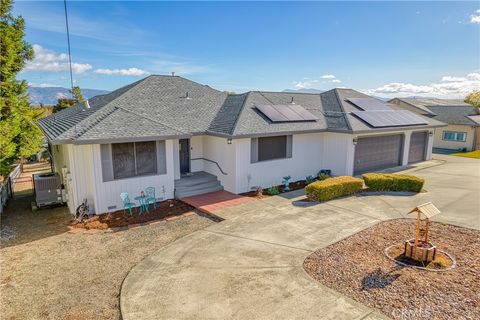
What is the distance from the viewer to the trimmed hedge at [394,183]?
1385 centimetres

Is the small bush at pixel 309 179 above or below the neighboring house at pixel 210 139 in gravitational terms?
below

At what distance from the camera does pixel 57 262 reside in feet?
25.6

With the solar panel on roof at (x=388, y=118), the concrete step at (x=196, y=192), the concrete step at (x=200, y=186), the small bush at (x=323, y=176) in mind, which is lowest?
the concrete step at (x=196, y=192)

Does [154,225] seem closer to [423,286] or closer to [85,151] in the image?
[85,151]

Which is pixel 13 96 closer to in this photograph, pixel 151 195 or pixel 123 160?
pixel 123 160

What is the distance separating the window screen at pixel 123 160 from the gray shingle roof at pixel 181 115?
59cm

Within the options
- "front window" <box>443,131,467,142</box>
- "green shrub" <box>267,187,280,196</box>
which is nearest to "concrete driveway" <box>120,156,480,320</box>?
"green shrub" <box>267,187,280,196</box>

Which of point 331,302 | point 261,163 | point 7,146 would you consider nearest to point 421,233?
point 331,302

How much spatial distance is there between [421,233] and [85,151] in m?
11.8

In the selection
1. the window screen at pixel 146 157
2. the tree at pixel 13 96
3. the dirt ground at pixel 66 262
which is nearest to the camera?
the dirt ground at pixel 66 262

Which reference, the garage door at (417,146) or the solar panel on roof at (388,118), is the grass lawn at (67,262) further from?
the garage door at (417,146)

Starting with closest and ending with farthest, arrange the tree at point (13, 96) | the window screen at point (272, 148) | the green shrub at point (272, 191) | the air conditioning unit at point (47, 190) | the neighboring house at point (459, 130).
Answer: the air conditioning unit at point (47, 190) < the tree at point (13, 96) < the green shrub at point (272, 191) < the window screen at point (272, 148) < the neighboring house at point (459, 130)

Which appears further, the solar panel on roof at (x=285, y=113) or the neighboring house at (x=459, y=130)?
the neighboring house at (x=459, y=130)

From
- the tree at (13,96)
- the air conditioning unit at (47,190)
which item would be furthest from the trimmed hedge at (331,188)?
the tree at (13,96)
